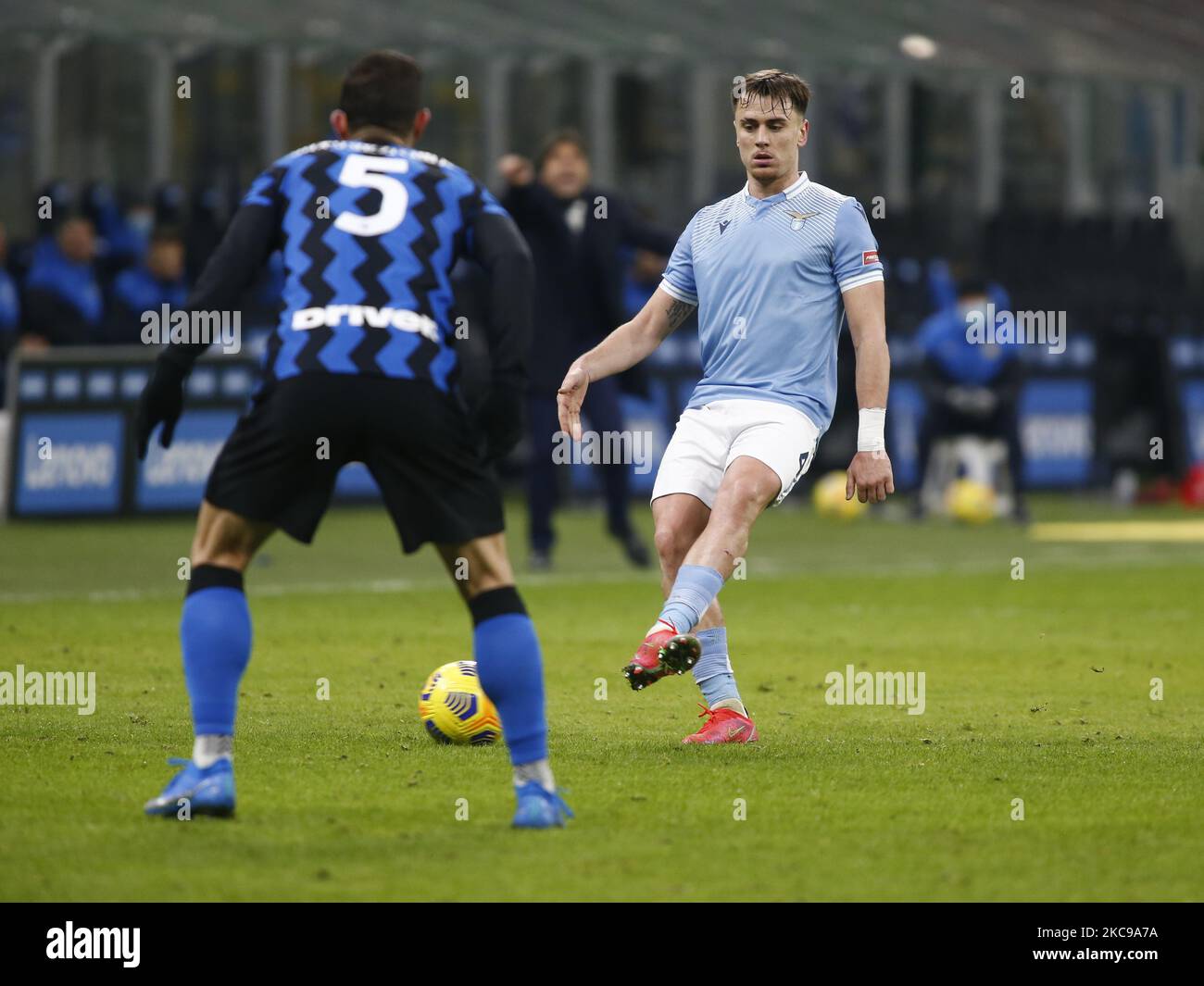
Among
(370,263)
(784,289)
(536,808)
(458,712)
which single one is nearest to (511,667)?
(536,808)

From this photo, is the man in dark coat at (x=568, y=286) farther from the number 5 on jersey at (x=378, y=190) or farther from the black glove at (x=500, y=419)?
the black glove at (x=500, y=419)

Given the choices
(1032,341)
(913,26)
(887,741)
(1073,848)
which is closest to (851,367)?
(1032,341)

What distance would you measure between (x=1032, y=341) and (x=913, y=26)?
283 inches

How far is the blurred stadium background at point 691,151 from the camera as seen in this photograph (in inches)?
734

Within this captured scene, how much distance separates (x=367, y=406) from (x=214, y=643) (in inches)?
29.3

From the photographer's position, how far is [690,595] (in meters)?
6.75

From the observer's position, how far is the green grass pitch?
17.2ft

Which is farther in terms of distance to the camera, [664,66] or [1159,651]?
[664,66]

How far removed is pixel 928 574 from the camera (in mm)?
14250

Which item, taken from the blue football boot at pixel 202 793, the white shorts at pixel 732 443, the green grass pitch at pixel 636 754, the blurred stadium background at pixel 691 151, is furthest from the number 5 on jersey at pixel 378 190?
the blurred stadium background at pixel 691 151

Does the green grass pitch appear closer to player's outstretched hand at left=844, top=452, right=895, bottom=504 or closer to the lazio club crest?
player's outstretched hand at left=844, top=452, right=895, bottom=504

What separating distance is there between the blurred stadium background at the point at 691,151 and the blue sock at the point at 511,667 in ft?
38.1
